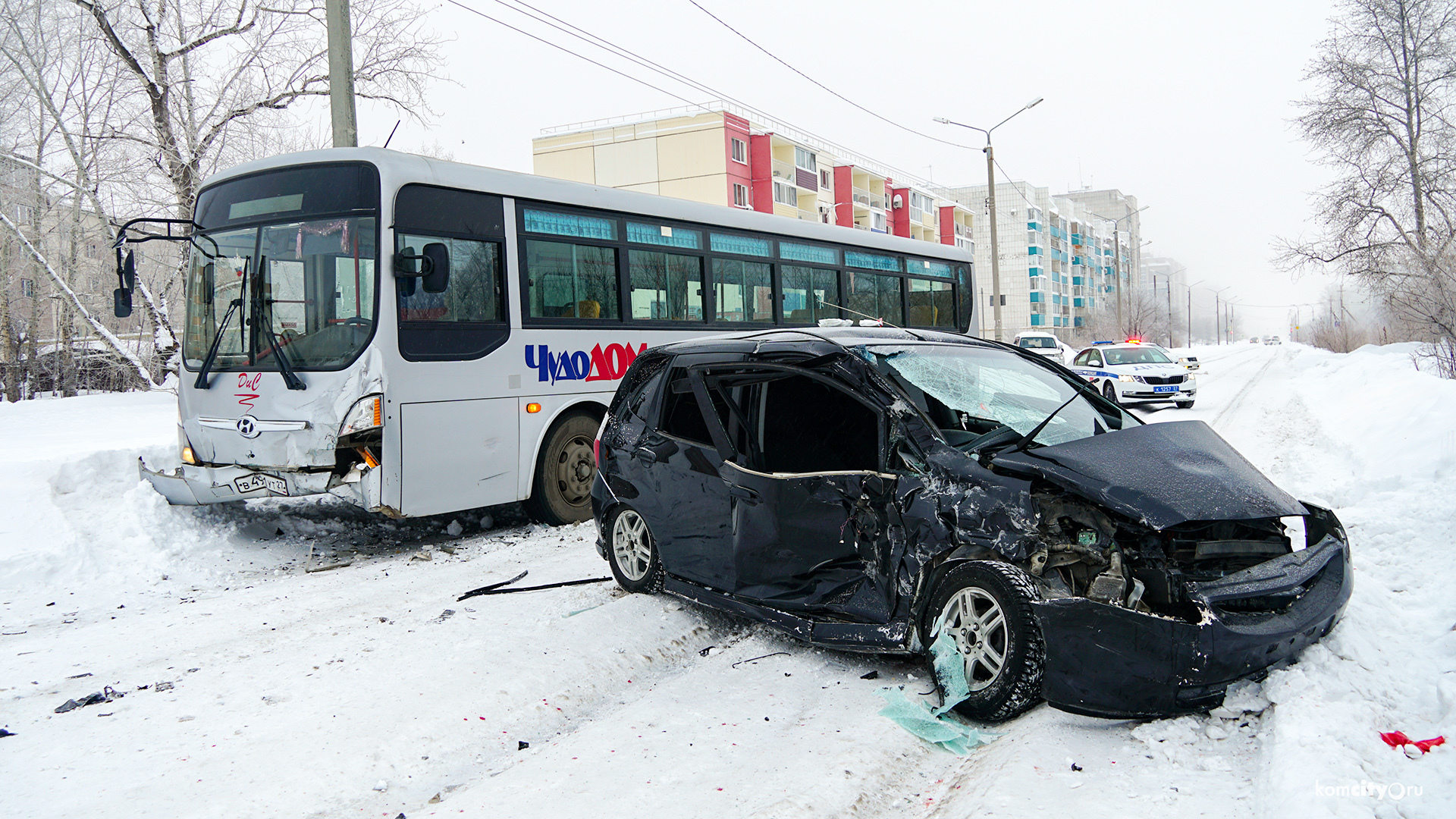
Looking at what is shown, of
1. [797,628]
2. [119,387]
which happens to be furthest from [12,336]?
[797,628]

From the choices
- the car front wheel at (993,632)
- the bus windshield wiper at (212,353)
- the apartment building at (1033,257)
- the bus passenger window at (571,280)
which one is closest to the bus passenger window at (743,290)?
the bus passenger window at (571,280)

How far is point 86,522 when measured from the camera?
24.1ft

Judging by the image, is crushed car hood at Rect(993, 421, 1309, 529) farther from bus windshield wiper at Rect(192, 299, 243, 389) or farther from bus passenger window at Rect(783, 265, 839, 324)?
bus passenger window at Rect(783, 265, 839, 324)

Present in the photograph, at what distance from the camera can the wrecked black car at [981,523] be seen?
337 cm

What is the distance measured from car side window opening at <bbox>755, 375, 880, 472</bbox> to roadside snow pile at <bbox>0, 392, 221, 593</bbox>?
5.26 metres

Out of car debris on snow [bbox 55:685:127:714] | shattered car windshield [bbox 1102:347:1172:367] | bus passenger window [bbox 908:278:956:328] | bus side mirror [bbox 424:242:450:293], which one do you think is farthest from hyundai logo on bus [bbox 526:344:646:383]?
shattered car windshield [bbox 1102:347:1172:367]

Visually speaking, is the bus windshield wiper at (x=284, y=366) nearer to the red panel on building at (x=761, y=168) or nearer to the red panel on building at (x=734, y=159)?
the red panel on building at (x=734, y=159)

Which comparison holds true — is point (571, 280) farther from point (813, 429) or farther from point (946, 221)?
point (946, 221)

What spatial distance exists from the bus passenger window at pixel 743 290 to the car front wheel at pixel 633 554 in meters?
5.00

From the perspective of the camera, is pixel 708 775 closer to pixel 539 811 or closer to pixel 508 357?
pixel 539 811

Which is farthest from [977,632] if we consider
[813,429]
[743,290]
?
[743,290]

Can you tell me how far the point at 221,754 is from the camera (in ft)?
12.0

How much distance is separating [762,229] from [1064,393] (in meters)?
6.63

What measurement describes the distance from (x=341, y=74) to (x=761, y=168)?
163 feet
